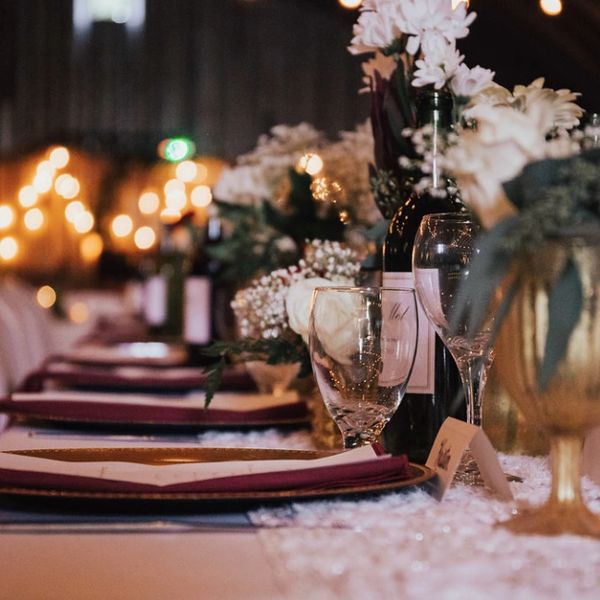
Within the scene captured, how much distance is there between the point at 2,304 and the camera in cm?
344

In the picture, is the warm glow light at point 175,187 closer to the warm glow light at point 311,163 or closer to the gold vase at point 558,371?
the warm glow light at point 311,163

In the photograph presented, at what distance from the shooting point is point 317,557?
66 cm

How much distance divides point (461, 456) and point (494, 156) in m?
0.27

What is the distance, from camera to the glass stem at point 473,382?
38.7 inches

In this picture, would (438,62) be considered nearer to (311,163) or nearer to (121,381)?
(311,163)

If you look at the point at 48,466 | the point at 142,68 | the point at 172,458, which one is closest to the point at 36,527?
the point at 48,466

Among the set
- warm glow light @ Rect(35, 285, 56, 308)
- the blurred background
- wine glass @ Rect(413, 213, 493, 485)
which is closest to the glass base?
wine glass @ Rect(413, 213, 493, 485)

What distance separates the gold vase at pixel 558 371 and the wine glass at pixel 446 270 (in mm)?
192

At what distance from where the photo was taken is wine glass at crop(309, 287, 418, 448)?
922 mm

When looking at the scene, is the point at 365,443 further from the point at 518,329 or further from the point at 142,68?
the point at 142,68

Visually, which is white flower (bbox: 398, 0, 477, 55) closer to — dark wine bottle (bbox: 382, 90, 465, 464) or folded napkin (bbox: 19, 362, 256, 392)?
dark wine bottle (bbox: 382, 90, 465, 464)

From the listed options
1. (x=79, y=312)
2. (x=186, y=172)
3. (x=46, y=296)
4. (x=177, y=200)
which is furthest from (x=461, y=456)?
(x=46, y=296)

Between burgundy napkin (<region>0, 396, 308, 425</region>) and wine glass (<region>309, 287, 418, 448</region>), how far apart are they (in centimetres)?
39

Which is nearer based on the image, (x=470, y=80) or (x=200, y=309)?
(x=470, y=80)
